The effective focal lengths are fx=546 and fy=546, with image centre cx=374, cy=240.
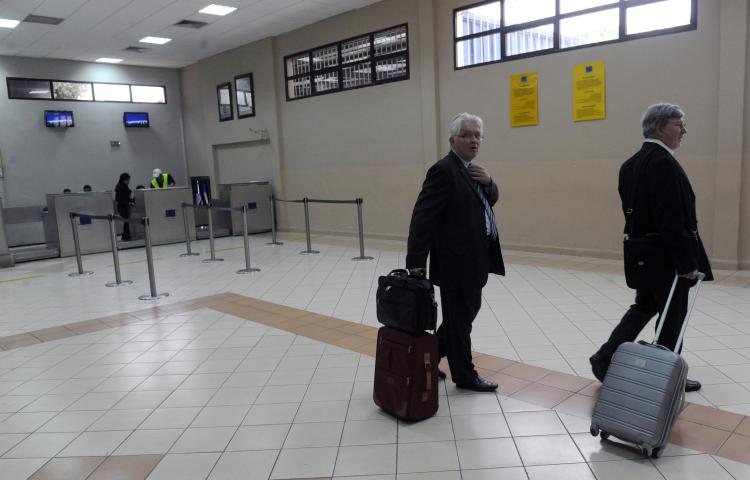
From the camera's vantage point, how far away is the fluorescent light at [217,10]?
8.42 metres

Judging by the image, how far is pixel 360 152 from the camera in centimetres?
918

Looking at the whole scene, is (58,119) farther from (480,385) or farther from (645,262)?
(645,262)

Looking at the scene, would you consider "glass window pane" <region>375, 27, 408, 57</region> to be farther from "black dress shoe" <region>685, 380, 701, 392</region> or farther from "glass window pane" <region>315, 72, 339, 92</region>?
"black dress shoe" <region>685, 380, 701, 392</region>

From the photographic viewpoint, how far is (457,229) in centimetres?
273

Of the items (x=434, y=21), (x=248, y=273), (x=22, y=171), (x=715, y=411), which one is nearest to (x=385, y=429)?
(x=715, y=411)

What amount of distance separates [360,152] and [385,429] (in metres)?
7.00

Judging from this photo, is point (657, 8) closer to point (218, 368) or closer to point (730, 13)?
point (730, 13)

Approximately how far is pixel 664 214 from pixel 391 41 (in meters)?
6.70

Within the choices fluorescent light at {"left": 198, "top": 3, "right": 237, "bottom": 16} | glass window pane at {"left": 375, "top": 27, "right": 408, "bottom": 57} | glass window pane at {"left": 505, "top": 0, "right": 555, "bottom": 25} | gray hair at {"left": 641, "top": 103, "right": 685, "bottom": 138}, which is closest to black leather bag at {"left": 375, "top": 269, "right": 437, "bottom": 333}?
gray hair at {"left": 641, "top": 103, "right": 685, "bottom": 138}

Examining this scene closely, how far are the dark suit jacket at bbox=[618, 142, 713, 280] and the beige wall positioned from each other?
11.9ft

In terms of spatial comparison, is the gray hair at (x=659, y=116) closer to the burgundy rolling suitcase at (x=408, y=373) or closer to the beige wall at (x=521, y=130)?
the burgundy rolling suitcase at (x=408, y=373)

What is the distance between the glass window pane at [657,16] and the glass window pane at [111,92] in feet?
36.3

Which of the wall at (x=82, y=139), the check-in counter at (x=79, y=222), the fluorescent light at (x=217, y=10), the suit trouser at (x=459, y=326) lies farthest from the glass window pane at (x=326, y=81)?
the suit trouser at (x=459, y=326)

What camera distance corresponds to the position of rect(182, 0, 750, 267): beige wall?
549cm
